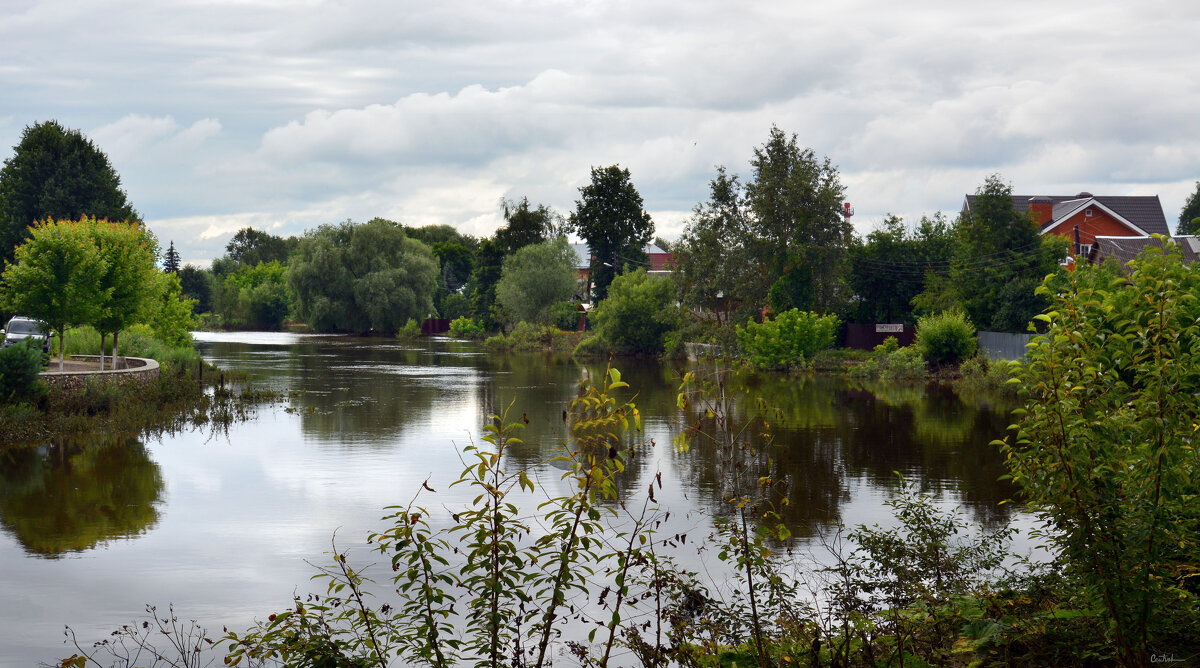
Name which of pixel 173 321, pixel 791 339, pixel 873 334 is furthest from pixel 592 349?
pixel 173 321

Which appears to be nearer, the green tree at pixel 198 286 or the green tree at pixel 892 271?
the green tree at pixel 892 271

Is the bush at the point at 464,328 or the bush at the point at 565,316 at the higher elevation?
the bush at the point at 565,316

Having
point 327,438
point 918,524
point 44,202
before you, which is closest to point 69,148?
point 44,202

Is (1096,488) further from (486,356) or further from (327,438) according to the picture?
(486,356)

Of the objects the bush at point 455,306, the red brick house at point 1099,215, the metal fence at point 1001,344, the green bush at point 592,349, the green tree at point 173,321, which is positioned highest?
the red brick house at point 1099,215

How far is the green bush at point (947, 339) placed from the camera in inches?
1368

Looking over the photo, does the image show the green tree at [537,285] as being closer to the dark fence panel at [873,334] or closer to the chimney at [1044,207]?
the dark fence panel at [873,334]

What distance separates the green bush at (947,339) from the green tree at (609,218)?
3461 cm

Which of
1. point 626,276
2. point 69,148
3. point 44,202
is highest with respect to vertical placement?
point 69,148

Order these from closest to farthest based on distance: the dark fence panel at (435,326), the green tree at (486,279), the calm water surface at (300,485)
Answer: the calm water surface at (300,485), the green tree at (486,279), the dark fence panel at (435,326)

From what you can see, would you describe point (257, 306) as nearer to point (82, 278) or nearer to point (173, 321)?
point (173, 321)

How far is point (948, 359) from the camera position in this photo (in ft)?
117

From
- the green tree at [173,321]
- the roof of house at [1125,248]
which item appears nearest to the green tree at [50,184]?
the green tree at [173,321]

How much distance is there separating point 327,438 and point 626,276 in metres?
34.8
